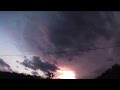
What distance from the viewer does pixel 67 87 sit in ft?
10.1
